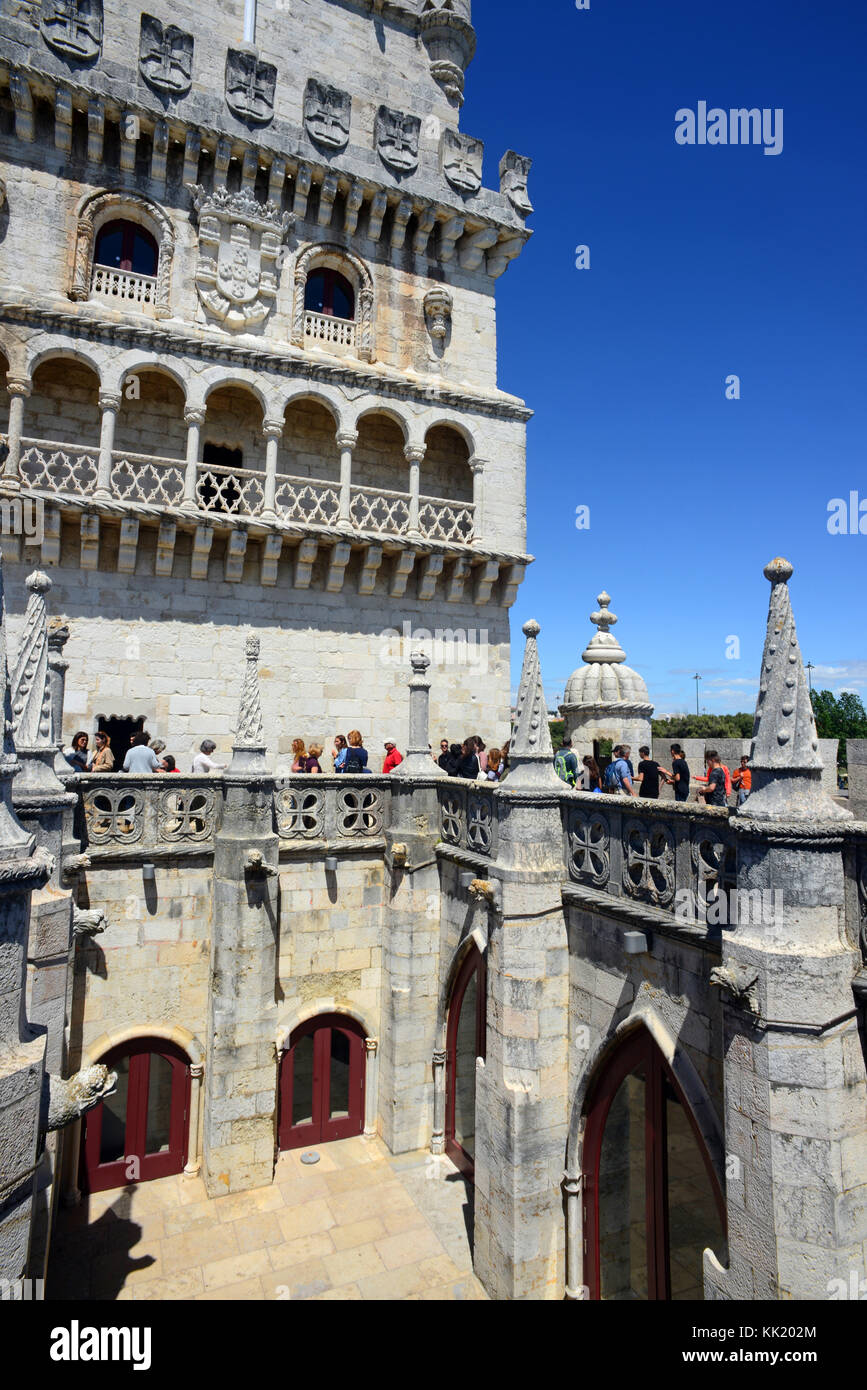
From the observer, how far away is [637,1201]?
10609 millimetres

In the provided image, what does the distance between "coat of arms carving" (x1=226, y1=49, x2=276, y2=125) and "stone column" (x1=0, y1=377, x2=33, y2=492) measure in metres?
8.01

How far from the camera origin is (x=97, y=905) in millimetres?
11258

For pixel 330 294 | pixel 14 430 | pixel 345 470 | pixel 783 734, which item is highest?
pixel 330 294

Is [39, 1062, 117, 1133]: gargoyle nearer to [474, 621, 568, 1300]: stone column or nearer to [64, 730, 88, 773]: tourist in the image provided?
[474, 621, 568, 1300]: stone column

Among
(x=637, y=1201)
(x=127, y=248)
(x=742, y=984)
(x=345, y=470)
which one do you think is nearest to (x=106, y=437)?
(x=127, y=248)

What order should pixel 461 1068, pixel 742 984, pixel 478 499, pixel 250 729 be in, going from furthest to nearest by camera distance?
pixel 478 499
pixel 461 1068
pixel 250 729
pixel 742 984

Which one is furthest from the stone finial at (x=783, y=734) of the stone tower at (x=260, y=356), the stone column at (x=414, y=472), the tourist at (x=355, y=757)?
the stone column at (x=414, y=472)

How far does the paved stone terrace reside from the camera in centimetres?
948

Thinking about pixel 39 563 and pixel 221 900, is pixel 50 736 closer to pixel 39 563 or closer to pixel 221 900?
pixel 221 900

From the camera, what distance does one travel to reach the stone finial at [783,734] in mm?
5605

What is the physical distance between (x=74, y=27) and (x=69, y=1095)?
20172 millimetres

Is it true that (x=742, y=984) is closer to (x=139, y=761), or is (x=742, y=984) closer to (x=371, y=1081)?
(x=371, y=1081)

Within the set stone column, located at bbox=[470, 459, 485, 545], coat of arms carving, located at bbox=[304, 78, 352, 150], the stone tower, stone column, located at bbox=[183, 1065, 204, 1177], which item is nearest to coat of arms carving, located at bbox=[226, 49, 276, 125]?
the stone tower
